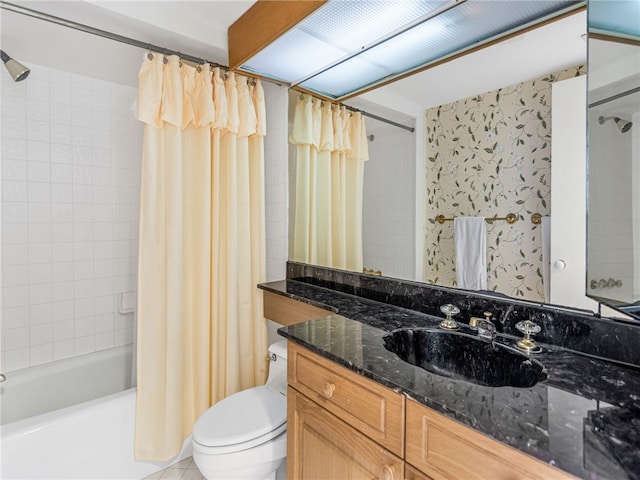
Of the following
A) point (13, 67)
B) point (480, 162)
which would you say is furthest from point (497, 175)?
point (13, 67)

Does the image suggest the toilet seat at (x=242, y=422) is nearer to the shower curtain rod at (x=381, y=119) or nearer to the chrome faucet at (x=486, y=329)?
the chrome faucet at (x=486, y=329)

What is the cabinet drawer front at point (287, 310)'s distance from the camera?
165 centimetres

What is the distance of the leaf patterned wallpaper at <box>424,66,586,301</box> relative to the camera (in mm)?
1144

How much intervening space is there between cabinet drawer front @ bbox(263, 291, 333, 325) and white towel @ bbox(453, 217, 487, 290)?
585mm

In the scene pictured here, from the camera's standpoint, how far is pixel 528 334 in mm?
1047

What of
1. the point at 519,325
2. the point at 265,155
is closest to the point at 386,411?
the point at 519,325

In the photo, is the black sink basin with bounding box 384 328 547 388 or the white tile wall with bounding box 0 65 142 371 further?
the white tile wall with bounding box 0 65 142 371

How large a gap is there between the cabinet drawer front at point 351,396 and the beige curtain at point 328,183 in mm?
759

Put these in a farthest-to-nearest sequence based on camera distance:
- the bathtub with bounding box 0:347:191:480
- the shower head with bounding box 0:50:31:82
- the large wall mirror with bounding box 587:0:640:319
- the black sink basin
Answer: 1. the shower head with bounding box 0:50:31:82
2. the bathtub with bounding box 0:347:191:480
3. the black sink basin
4. the large wall mirror with bounding box 587:0:640:319

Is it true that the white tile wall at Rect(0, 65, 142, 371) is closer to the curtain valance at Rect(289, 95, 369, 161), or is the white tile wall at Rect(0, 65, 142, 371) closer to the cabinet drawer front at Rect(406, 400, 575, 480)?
the curtain valance at Rect(289, 95, 369, 161)

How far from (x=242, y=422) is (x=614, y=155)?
5.19ft

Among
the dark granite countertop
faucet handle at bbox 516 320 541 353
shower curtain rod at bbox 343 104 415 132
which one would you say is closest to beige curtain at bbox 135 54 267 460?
shower curtain rod at bbox 343 104 415 132

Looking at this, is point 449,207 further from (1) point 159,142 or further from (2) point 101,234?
(2) point 101,234

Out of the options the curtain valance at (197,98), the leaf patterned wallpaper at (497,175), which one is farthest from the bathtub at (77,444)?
the leaf patterned wallpaper at (497,175)
